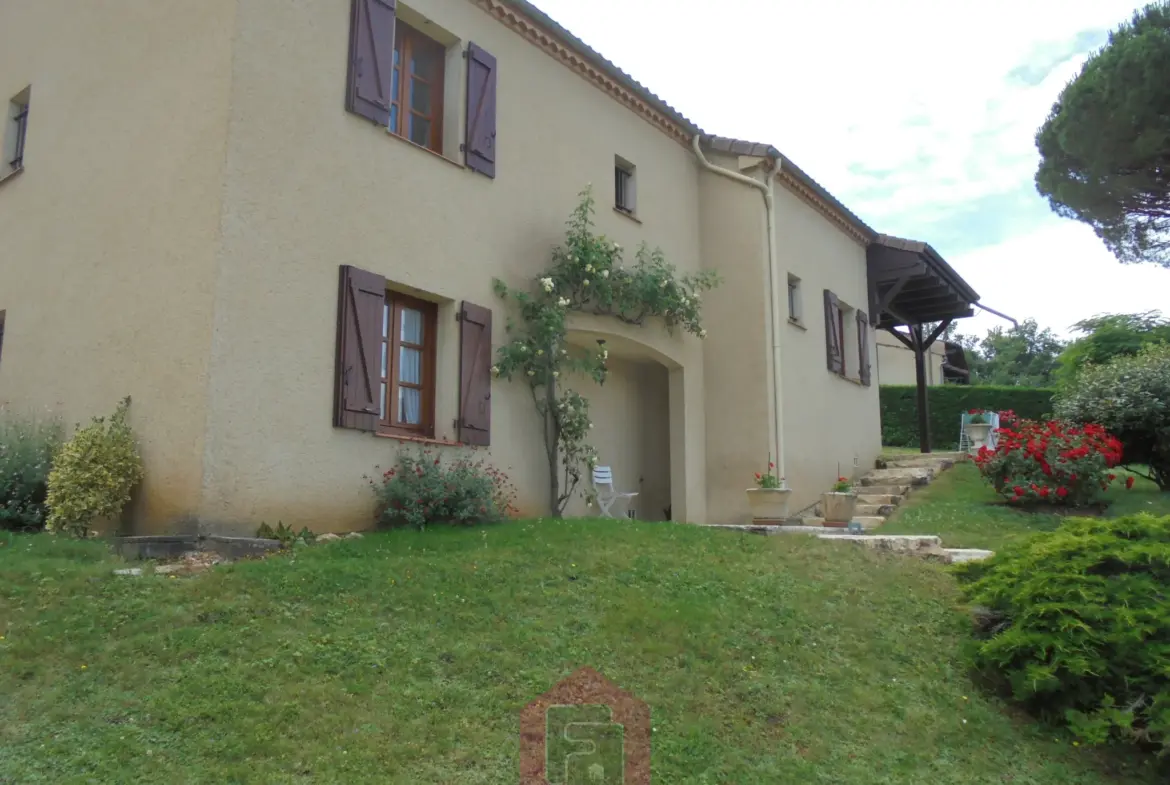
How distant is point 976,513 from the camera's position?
11.2m

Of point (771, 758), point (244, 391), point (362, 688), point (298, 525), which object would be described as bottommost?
point (771, 758)

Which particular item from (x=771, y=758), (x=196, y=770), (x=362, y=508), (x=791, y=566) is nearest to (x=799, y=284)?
(x=791, y=566)

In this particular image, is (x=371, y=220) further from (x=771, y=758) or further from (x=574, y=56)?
(x=771, y=758)

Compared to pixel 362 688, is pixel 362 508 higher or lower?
higher

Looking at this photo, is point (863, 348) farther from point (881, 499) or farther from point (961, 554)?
point (961, 554)

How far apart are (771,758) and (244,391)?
15.4 ft

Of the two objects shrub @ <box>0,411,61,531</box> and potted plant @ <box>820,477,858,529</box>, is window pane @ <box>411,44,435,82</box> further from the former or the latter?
potted plant @ <box>820,477,858,529</box>

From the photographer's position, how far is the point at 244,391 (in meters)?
7.07

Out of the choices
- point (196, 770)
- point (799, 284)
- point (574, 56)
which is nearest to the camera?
point (196, 770)

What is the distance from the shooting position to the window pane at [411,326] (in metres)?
8.64

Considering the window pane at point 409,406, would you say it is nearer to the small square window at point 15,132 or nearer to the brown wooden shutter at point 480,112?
the brown wooden shutter at point 480,112

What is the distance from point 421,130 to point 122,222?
2922 mm

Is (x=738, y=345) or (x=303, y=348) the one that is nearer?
(x=303, y=348)

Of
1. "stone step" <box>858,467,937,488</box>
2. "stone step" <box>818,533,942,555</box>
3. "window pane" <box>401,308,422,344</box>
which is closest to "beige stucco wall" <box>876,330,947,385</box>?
"stone step" <box>858,467,937,488</box>
